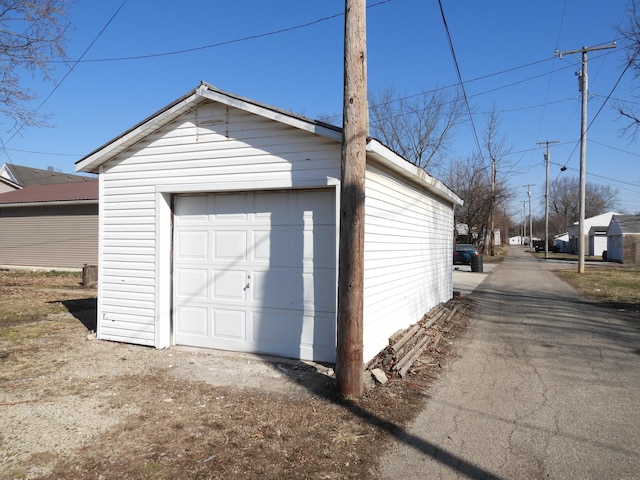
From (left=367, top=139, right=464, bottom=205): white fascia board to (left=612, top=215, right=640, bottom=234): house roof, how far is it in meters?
31.9

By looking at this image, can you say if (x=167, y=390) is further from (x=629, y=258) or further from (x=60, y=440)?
(x=629, y=258)

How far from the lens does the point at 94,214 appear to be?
2053 centimetres

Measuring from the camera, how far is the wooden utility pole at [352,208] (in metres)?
4.85

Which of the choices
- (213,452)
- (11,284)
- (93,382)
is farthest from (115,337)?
(11,284)

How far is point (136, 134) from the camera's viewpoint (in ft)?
22.5

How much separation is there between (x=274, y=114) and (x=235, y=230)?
1800 millimetres

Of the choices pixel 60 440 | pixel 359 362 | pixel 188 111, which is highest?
pixel 188 111

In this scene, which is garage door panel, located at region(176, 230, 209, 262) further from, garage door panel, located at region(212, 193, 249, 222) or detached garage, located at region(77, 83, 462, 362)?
garage door panel, located at region(212, 193, 249, 222)

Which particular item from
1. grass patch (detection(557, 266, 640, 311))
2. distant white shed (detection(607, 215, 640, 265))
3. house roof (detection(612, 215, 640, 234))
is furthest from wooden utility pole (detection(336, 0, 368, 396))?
house roof (detection(612, 215, 640, 234))

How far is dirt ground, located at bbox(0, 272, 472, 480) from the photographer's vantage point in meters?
3.54

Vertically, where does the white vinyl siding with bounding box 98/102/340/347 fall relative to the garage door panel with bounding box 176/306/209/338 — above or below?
above

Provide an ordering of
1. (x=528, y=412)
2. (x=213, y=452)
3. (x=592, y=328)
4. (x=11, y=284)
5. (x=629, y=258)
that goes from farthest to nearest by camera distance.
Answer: (x=629, y=258) < (x=11, y=284) < (x=592, y=328) < (x=528, y=412) < (x=213, y=452)

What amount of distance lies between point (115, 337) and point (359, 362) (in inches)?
176

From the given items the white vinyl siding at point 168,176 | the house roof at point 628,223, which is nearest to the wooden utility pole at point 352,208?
the white vinyl siding at point 168,176
